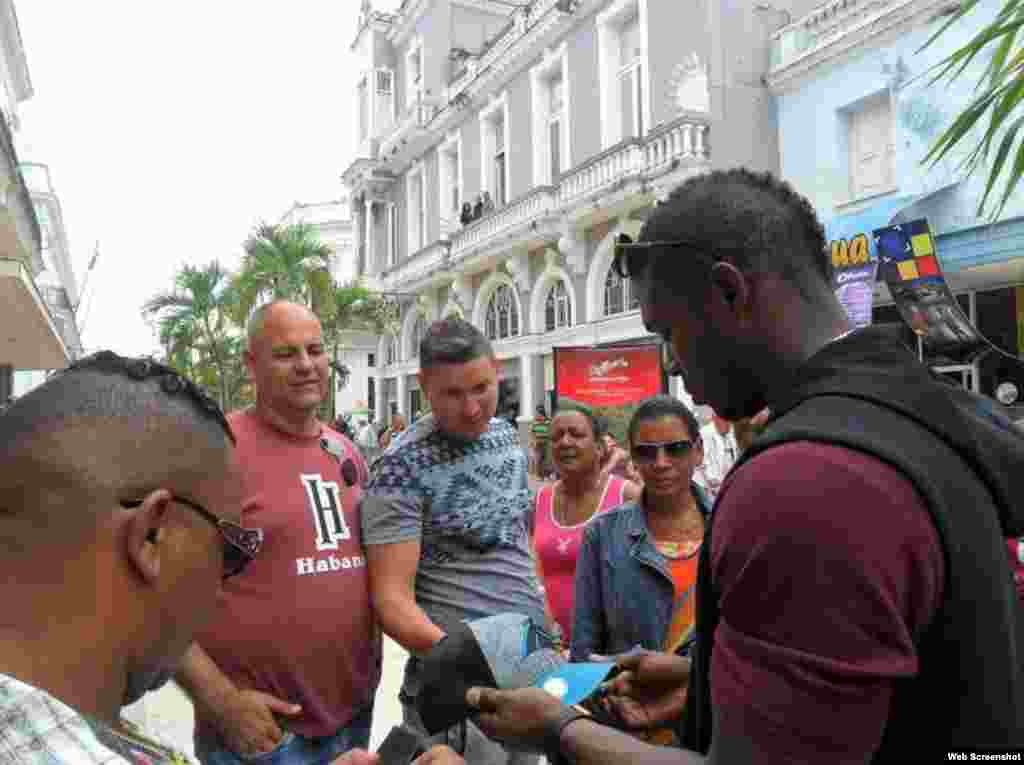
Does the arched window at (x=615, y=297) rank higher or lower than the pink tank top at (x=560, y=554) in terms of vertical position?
higher

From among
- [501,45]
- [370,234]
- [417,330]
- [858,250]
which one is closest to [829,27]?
[858,250]

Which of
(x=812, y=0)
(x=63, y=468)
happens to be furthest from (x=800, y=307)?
(x=812, y=0)

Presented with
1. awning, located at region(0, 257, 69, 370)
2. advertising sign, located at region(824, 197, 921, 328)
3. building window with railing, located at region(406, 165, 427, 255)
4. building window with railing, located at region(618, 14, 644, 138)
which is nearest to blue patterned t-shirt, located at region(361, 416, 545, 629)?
awning, located at region(0, 257, 69, 370)

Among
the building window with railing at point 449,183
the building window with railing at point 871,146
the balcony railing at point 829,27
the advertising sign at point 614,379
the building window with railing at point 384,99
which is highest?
the building window with railing at point 384,99

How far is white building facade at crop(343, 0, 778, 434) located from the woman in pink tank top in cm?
924

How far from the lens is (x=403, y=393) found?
24.9 meters

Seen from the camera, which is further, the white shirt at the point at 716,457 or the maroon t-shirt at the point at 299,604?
the white shirt at the point at 716,457

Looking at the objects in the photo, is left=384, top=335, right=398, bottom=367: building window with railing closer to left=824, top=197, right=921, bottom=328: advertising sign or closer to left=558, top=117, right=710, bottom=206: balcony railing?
left=558, top=117, right=710, bottom=206: balcony railing

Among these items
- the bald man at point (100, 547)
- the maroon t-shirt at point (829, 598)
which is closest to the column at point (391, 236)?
the bald man at point (100, 547)

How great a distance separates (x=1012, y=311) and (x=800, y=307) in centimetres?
1014

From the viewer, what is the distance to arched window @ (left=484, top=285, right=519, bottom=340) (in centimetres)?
1950

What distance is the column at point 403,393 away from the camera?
24766mm

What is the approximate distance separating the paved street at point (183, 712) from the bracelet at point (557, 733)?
2997 millimetres

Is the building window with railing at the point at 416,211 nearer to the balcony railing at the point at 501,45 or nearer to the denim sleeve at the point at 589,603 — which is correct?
the balcony railing at the point at 501,45
